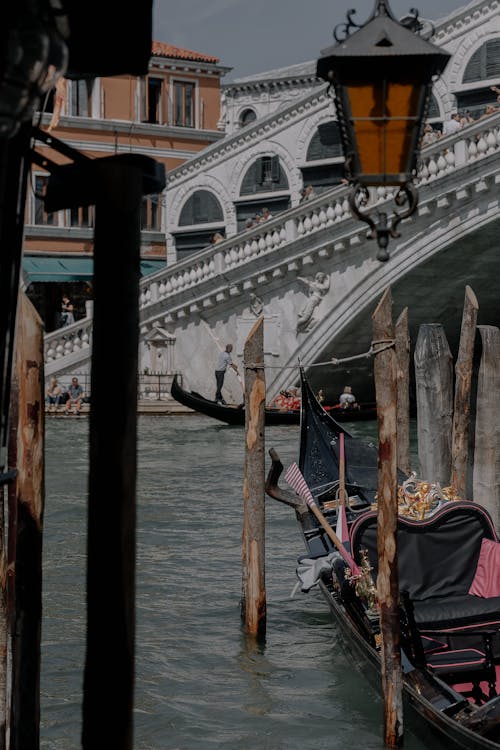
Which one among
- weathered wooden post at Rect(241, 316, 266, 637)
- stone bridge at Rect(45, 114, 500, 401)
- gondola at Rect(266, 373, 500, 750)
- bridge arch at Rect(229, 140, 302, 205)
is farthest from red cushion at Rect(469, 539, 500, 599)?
bridge arch at Rect(229, 140, 302, 205)

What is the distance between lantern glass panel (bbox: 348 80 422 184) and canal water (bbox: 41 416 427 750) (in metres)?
0.71

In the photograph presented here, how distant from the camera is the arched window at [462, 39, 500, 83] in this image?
42.3ft

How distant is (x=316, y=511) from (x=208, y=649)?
2.07 feet

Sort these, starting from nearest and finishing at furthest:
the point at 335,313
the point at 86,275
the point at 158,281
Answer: the point at 335,313 → the point at 158,281 → the point at 86,275

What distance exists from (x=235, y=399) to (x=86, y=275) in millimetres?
3295

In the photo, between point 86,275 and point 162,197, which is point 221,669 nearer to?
point 86,275

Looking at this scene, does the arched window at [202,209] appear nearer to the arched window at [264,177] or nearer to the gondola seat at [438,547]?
the arched window at [264,177]

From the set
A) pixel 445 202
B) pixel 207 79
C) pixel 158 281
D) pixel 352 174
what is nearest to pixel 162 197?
pixel 207 79

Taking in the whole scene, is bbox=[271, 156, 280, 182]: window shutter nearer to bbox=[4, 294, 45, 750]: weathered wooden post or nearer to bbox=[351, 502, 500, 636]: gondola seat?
bbox=[351, 502, 500, 636]: gondola seat

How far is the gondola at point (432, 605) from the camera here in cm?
321

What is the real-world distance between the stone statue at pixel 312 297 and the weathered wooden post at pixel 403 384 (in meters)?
5.43

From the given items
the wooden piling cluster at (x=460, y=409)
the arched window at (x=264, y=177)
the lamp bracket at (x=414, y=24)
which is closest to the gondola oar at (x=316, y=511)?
the wooden piling cluster at (x=460, y=409)

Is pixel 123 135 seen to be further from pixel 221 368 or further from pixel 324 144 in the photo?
pixel 221 368

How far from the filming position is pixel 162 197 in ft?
51.4
